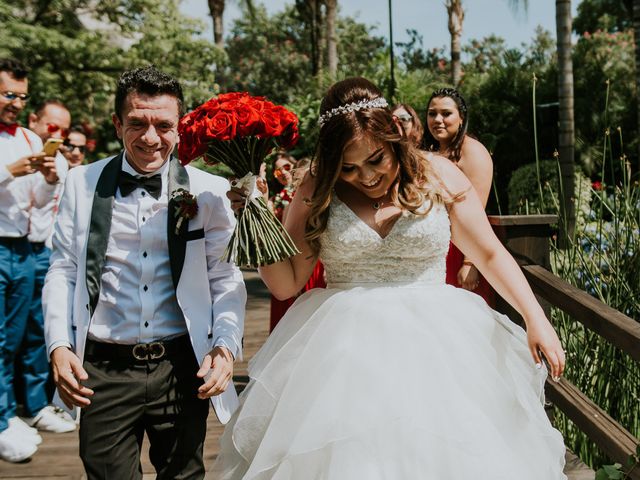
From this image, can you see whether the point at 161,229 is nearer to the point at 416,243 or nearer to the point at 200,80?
the point at 416,243

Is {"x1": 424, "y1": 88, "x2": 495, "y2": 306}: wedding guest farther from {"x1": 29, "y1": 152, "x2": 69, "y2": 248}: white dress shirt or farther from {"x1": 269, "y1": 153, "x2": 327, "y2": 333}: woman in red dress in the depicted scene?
{"x1": 29, "y1": 152, "x2": 69, "y2": 248}: white dress shirt

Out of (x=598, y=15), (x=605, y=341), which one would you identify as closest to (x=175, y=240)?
(x=605, y=341)

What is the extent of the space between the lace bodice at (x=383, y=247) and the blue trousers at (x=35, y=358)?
117 inches

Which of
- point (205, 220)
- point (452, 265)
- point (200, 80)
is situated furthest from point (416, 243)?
point (200, 80)

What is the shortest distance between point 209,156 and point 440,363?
1.00 metres

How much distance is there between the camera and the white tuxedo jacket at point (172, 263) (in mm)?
2428

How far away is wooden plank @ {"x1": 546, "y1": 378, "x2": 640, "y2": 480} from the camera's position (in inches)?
119

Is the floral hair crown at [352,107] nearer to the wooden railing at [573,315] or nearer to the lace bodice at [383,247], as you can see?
the lace bodice at [383,247]

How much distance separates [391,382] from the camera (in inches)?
90.5

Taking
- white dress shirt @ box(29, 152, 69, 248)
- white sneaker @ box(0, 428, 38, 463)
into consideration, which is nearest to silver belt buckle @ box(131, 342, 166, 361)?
white sneaker @ box(0, 428, 38, 463)

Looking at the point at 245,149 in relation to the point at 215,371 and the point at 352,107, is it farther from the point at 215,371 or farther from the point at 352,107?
the point at 215,371

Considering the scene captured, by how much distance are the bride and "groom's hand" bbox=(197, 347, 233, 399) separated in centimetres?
17

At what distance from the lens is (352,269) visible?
2.68 metres

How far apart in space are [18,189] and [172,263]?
2.54 meters
